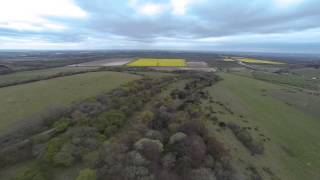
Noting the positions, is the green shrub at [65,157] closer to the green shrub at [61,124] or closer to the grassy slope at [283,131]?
the green shrub at [61,124]

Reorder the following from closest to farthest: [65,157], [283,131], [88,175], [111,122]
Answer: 1. [88,175]
2. [65,157]
3. [111,122]
4. [283,131]

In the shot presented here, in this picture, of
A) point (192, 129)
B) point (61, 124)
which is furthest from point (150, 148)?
point (61, 124)

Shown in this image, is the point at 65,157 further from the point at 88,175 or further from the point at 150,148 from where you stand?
the point at 150,148

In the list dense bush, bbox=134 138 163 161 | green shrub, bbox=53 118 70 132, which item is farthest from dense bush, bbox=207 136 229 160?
green shrub, bbox=53 118 70 132

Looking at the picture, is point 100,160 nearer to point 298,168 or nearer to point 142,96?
point 298,168

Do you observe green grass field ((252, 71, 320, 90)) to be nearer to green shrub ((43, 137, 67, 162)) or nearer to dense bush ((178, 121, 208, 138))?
dense bush ((178, 121, 208, 138))

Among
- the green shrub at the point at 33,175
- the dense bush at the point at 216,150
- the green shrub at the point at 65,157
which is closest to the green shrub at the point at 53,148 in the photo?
the green shrub at the point at 65,157
